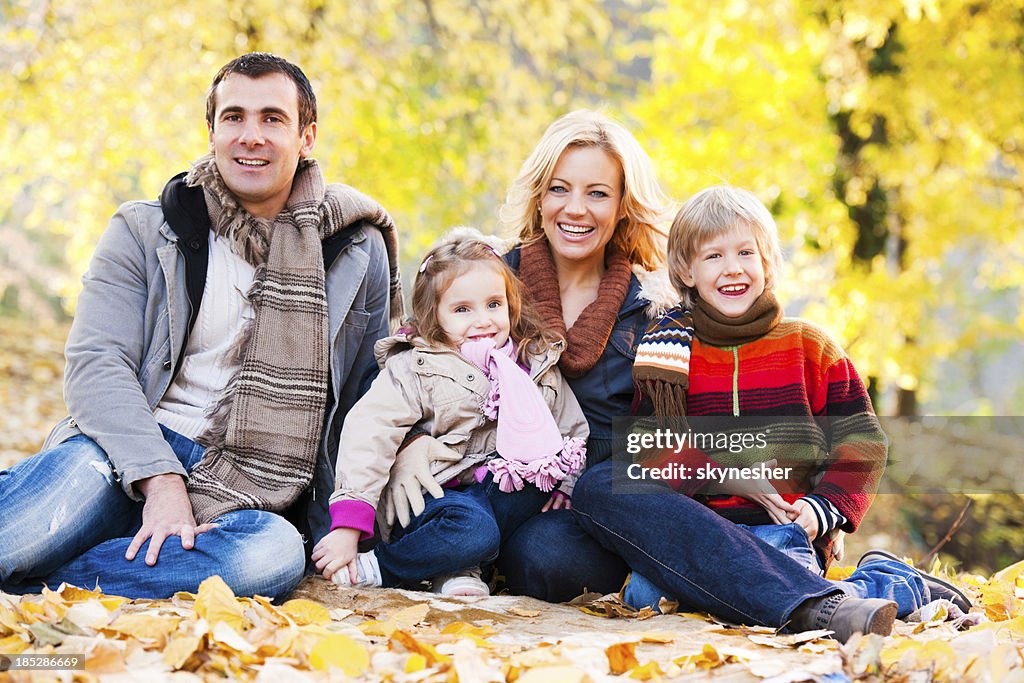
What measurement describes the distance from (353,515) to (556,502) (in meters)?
0.58

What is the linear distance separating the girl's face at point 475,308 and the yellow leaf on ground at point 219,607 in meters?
1.02

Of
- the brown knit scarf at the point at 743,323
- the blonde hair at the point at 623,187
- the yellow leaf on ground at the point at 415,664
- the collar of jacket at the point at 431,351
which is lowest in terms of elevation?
the yellow leaf on ground at the point at 415,664

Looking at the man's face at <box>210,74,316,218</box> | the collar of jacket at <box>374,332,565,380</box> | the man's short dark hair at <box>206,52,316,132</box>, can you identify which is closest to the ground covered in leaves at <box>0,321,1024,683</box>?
the collar of jacket at <box>374,332,565,380</box>

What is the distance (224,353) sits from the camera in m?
2.88

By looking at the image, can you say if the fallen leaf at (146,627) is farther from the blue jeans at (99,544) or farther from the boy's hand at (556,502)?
the boy's hand at (556,502)

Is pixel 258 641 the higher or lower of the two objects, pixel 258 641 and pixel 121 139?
the lower

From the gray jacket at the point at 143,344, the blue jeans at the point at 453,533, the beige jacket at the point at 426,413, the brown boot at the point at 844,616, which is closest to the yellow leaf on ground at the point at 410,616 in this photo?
the blue jeans at the point at 453,533

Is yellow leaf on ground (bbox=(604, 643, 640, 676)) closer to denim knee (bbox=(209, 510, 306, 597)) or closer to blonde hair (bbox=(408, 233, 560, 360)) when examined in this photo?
denim knee (bbox=(209, 510, 306, 597))

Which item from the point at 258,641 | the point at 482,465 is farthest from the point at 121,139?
the point at 258,641

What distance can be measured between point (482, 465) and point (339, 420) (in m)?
0.48

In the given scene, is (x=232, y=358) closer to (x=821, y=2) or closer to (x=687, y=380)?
(x=687, y=380)

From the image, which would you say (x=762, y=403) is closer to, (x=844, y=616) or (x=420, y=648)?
(x=844, y=616)

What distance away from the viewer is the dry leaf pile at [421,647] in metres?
1.78

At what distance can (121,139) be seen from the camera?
677 centimetres
